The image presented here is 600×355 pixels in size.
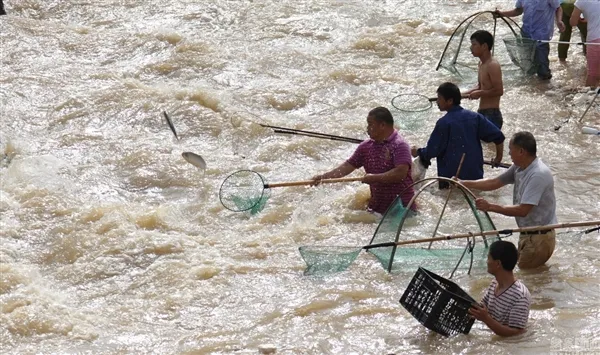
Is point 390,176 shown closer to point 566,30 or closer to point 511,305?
point 511,305

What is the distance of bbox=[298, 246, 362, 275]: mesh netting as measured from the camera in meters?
7.01

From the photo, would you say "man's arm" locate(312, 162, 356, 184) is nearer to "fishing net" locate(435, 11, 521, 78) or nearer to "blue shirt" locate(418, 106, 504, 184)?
"blue shirt" locate(418, 106, 504, 184)

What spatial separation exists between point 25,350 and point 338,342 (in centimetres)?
220

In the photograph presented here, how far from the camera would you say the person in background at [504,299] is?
5.80 metres

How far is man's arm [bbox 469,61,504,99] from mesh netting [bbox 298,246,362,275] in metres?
2.65

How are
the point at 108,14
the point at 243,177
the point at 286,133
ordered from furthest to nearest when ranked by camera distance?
Answer: 1. the point at 108,14
2. the point at 286,133
3. the point at 243,177

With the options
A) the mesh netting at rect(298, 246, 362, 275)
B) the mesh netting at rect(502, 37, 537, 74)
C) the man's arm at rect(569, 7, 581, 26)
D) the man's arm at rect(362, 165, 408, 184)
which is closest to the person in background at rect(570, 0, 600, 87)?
the man's arm at rect(569, 7, 581, 26)

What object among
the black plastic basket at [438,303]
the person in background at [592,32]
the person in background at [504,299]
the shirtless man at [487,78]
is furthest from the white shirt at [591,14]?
the black plastic basket at [438,303]

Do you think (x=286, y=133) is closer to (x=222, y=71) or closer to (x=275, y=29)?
(x=222, y=71)

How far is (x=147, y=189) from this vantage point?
30.5 ft

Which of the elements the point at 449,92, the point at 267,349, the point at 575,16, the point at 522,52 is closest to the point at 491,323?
the point at 267,349

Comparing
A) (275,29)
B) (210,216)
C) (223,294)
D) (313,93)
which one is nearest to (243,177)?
(210,216)

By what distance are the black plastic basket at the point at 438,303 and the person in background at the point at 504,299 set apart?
0.12 m

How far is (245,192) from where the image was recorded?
8023mm
